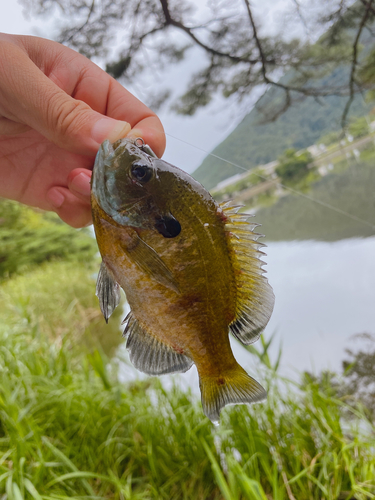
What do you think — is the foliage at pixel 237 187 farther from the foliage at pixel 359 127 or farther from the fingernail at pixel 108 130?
the foliage at pixel 359 127

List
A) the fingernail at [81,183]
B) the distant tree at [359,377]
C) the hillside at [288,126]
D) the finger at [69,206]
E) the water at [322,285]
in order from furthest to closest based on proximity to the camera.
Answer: the distant tree at [359,377] < the water at [322,285] < the hillside at [288,126] < the finger at [69,206] < the fingernail at [81,183]

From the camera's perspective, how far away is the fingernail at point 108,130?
592 mm

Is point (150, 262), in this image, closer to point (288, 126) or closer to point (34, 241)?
point (288, 126)

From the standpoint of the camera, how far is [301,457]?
1643 millimetres

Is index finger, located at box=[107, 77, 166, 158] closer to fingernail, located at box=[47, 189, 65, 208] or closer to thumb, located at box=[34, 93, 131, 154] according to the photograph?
thumb, located at box=[34, 93, 131, 154]

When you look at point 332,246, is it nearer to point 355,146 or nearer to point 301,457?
point 355,146

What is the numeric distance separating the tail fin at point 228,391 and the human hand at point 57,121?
0.45 metres

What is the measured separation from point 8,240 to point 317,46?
21.3ft

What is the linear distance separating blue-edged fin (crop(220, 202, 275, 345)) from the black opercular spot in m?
0.08

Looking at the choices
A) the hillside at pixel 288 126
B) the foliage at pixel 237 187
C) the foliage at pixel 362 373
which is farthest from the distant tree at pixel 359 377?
the foliage at pixel 237 187

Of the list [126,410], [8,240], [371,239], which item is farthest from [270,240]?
[8,240]

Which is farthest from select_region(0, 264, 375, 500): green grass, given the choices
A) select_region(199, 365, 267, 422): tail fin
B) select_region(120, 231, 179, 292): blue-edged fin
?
select_region(120, 231, 179, 292): blue-edged fin

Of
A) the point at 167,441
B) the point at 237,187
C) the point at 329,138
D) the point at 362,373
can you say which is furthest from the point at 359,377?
the point at 237,187

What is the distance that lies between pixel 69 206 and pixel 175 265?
49 cm
